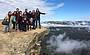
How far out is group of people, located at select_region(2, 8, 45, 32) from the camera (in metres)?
31.7

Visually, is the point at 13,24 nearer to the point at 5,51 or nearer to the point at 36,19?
the point at 36,19

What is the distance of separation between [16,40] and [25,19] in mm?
9471

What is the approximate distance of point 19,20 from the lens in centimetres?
3322

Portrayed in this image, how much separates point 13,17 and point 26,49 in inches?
433

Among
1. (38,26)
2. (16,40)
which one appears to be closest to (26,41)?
(16,40)

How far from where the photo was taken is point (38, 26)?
4134cm

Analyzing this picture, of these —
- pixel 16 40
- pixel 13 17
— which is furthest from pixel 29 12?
pixel 16 40

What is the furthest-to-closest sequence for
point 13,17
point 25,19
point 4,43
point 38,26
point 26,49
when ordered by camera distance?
point 38,26, point 25,19, point 13,17, point 4,43, point 26,49

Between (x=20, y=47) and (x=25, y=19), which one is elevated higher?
(x=25, y=19)

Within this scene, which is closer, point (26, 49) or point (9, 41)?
point (26, 49)

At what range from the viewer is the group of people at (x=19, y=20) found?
31.7 m

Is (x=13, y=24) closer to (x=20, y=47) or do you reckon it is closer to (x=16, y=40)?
(x=16, y=40)

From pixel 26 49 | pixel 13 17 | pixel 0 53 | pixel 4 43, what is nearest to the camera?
pixel 0 53

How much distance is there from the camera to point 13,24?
108ft
